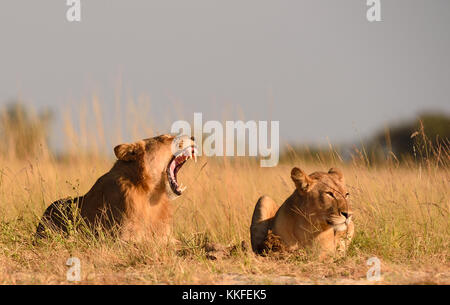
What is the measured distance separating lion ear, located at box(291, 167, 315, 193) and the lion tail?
60 centimetres

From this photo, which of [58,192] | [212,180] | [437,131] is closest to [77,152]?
[58,192]

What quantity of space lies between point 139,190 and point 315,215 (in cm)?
177

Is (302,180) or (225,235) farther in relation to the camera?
(225,235)

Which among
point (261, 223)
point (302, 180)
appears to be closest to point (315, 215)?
point (302, 180)

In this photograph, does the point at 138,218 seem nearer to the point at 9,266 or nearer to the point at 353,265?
the point at 9,266

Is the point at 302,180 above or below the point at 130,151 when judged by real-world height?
below

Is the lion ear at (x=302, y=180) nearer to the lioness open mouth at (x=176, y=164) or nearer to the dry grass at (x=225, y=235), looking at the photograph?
the dry grass at (x=225, y=235)

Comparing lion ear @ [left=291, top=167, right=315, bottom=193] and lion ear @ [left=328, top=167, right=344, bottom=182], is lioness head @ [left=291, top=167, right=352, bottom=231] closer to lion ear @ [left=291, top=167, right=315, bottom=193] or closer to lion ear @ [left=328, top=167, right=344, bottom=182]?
lion ear @ [left=291, top=167, right=315, bottom=193]

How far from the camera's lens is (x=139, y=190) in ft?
23.5

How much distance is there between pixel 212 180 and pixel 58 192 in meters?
1.99

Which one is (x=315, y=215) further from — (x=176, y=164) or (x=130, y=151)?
(x=130, y=151)

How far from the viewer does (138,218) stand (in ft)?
23.3

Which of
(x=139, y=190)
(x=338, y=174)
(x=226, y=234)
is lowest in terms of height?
(x=226, y=234)

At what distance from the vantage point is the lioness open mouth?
7215 mm
